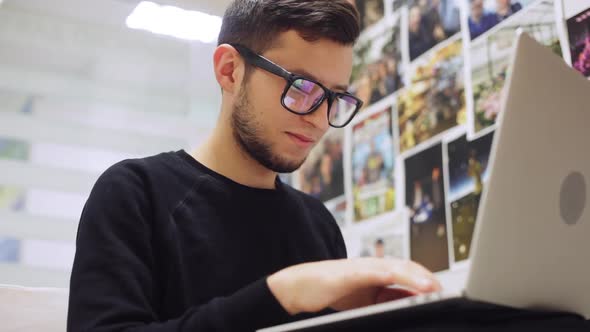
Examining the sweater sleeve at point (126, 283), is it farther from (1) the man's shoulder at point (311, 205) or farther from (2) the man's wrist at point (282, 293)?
(1) the man's shoulder at point (311, 205)

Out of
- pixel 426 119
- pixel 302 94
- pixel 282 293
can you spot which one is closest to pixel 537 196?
pixel 282 293

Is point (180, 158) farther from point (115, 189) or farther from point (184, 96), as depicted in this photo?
point (184, 96)

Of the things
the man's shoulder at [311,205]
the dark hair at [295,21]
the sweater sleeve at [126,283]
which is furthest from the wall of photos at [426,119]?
the sweater sleeve at [126,283]

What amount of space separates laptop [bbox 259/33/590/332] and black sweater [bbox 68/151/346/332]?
208 millimetres

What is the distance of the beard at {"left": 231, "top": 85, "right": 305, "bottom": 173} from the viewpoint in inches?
46.4

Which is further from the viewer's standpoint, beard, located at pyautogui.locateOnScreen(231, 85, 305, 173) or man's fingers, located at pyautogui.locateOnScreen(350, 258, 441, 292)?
beard, located at pyautogui.locateOnScreen(231, 85, 305, 173)

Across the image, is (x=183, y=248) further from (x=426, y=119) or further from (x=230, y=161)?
(x=426, y=119)

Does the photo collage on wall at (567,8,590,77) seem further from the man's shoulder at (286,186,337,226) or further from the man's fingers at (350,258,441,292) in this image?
the man's fingers at (350,258,441,292)

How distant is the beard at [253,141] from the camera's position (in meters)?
1.18

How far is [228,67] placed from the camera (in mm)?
1237

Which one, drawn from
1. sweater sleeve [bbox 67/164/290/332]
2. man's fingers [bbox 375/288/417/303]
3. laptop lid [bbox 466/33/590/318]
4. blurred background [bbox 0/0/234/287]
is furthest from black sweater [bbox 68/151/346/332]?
blurred background [bbox 0/0/234/287]

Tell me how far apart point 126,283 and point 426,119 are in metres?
1.04

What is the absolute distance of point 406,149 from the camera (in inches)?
70.9

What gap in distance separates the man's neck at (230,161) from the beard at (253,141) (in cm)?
2
